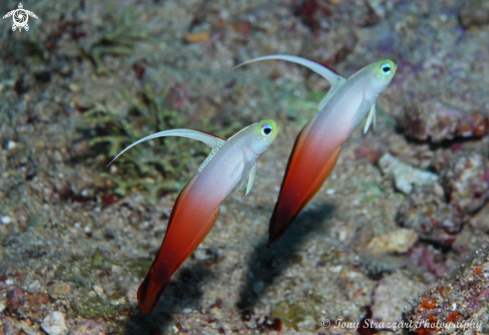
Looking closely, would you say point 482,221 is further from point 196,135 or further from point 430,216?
point 196,135

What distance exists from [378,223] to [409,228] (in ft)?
0.99

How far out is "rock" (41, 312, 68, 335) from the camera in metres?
2.44

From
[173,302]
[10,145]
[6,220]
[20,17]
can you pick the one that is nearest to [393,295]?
[173,302]

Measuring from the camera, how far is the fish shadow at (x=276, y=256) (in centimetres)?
316

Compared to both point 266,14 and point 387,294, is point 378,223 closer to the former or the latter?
point 387,294

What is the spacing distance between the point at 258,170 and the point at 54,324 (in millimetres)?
2719

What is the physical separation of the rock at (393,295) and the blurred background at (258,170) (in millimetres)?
15

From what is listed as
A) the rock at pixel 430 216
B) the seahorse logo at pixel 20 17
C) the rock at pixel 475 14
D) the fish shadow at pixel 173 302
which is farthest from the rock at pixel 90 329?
the rock at pixel 475 14

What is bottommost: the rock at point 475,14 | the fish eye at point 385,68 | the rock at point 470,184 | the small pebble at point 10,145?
the rock at point 470,184

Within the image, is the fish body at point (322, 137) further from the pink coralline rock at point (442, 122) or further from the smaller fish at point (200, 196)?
the pink coralline rock at point (442, 122)

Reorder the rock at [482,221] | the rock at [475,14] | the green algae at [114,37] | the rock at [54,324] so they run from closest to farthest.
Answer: the rock at [54,324], the rock at [482,221], the green algae at [114,37], the rock at [475,14]

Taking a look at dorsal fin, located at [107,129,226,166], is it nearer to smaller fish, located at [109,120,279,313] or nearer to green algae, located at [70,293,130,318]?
smaller fish, located at [109,120,279,313]

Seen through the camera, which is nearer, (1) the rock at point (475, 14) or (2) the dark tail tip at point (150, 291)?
(2) the dark tail tip at point (150, 291)

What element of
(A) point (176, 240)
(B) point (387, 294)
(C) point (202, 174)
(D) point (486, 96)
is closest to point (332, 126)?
(C) point (202, 174)
